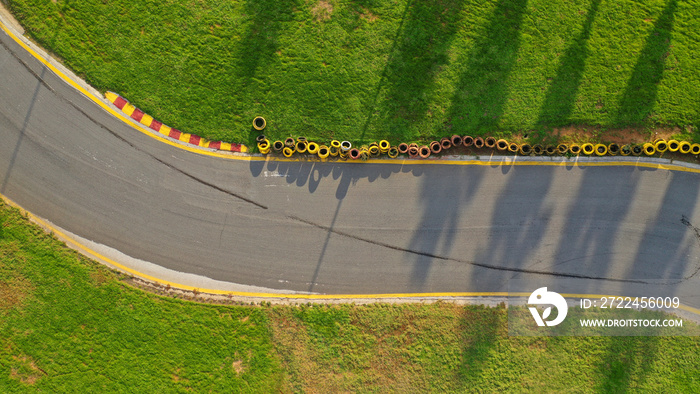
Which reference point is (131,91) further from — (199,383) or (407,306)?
(407,306)

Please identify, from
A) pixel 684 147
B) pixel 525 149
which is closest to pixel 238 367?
pixel 525 149

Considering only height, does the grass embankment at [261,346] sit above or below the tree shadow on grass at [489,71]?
below

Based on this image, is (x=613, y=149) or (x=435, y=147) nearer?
(x=435, y=147)

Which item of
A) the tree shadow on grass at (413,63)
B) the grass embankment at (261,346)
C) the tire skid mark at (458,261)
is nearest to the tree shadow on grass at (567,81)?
the tree shadow on grass at (413,63)

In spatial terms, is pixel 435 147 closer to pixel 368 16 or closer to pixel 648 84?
pixel 368 16

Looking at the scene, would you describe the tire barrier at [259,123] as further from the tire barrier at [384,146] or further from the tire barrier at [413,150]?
the tire barrier at [413,150]

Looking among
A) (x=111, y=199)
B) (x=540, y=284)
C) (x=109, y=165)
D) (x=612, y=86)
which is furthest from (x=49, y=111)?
(x=612, y=86)

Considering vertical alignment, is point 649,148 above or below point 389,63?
above

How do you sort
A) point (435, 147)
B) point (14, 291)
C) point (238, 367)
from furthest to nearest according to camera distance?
point (435, 147), point (238, 367), point (14, 291)
